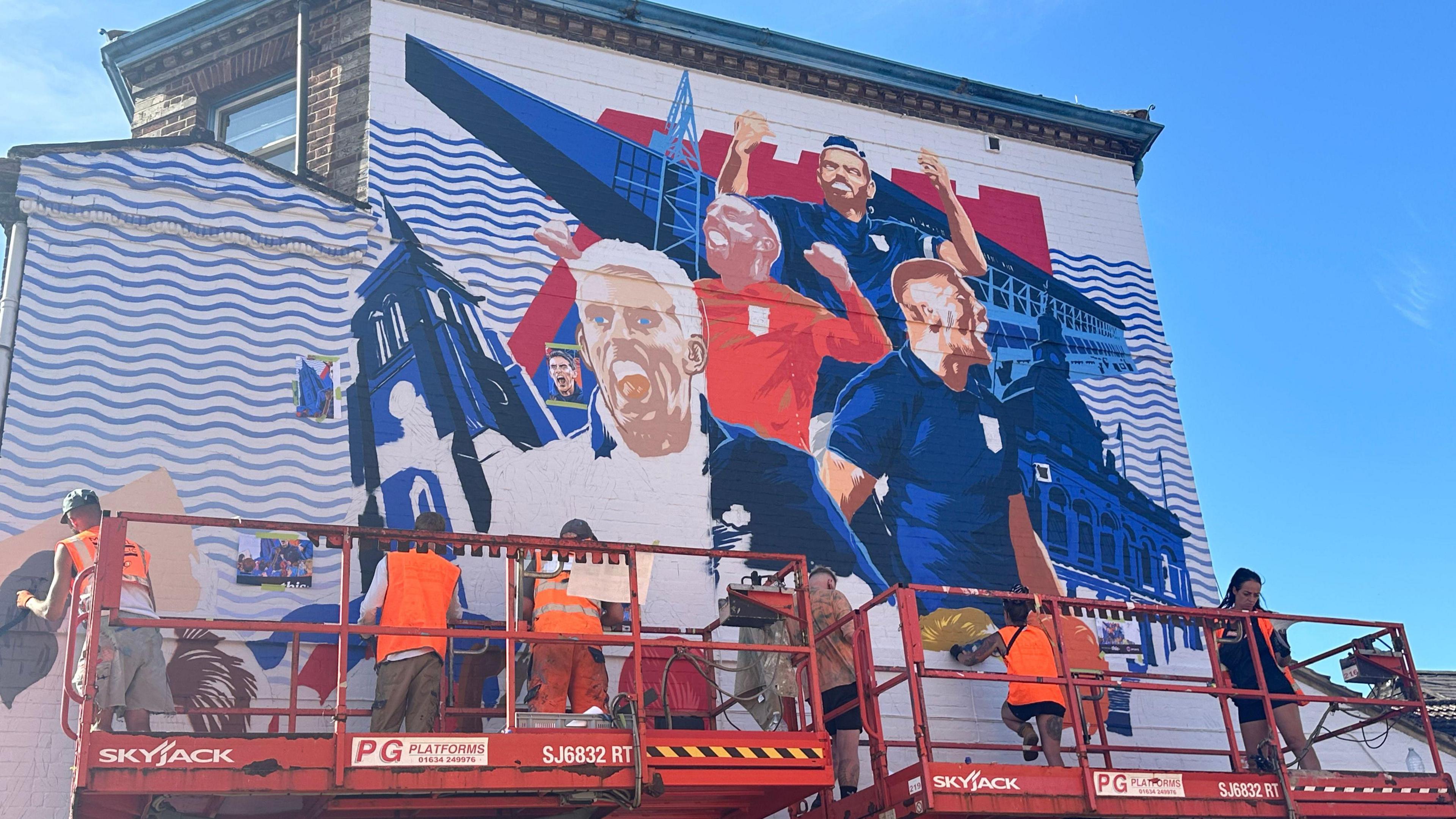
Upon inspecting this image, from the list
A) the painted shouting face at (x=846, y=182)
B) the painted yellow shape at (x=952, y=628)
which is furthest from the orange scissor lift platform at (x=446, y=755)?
the painted shouting face at (x=846, y=182)

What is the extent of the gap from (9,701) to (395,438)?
11.6 feet

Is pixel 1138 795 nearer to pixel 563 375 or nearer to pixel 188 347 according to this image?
pixel 563 375

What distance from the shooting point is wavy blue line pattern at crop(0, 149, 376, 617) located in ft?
34.9

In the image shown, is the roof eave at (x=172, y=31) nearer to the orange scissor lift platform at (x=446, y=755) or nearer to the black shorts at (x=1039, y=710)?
the orange scissor lift platform at (x=446, y=755)

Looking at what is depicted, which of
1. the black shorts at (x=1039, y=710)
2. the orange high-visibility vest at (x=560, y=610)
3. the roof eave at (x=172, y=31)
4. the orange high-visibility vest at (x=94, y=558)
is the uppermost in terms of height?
the roof eave at (x=172, y=31)

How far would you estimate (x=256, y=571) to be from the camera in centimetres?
1071

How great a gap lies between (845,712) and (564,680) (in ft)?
7.49

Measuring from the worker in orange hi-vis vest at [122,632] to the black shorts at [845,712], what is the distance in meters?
4.74

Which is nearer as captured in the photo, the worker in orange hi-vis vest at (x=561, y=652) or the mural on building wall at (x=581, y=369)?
the worker in orange hi-vis vest at (x=561, y=652)

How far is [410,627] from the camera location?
8.86 metres

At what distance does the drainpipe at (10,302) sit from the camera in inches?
416

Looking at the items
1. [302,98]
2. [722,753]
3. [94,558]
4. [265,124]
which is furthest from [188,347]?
[722,753]

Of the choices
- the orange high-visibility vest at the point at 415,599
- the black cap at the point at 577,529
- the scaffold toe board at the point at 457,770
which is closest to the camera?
the scaffold toe board at the point at 457,770

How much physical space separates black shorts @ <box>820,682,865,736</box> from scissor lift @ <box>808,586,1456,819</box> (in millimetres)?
141
